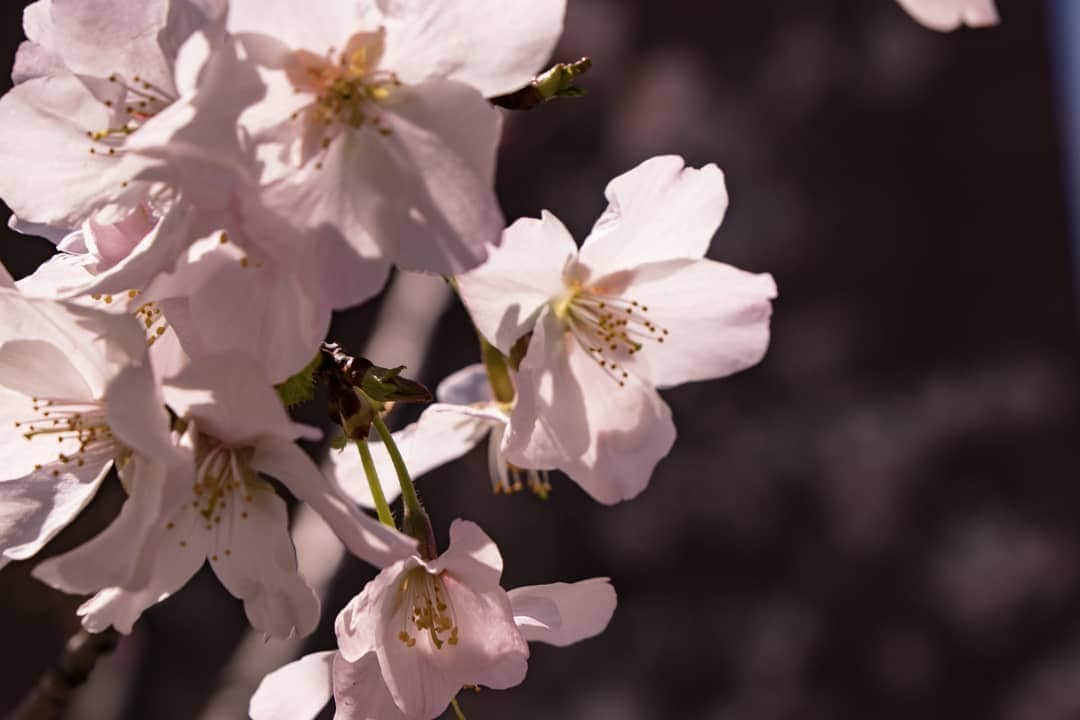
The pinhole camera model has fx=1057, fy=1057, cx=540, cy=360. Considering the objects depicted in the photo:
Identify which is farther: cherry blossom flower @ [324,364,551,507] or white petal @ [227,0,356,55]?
cherry blossom flower @ [324,364,551,507]

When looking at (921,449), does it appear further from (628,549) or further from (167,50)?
(167,50)

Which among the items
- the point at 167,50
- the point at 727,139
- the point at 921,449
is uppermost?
the point at 167,50

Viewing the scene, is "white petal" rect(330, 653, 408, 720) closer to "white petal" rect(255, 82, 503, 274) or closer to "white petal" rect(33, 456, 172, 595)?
"white petal" rect(33, 456, 172, 595)

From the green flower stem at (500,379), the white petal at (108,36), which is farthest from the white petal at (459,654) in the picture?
the white petal at (108,36)

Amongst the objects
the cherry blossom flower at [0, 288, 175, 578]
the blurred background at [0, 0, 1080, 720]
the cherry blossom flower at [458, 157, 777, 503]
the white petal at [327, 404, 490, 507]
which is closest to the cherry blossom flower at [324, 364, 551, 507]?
the white petal at [327, 404, 490, 507]

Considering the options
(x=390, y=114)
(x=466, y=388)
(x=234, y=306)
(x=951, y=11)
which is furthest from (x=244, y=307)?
(x=466, y=388)

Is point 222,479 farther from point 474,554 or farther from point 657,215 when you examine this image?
point 657,215

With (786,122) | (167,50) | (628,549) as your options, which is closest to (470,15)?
(167,50)
